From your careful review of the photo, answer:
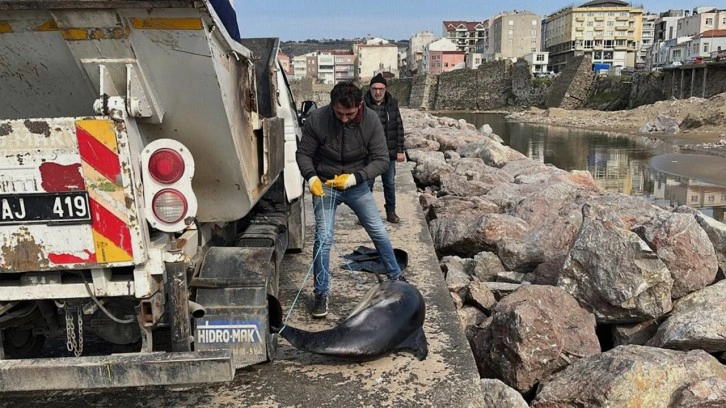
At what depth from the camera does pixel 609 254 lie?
4938 millimetres

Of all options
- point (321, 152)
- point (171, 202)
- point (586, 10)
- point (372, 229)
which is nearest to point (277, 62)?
point (321, 152)

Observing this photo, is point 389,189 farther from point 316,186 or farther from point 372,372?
point 372,372

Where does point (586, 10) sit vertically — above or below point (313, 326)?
above

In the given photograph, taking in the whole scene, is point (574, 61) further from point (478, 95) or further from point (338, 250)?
point (338, 250)

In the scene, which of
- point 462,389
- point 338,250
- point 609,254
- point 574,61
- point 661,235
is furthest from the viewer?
point 574,61

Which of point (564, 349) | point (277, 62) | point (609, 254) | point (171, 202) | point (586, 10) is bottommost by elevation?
point (564, 349)

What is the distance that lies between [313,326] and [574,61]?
6844 centimetres

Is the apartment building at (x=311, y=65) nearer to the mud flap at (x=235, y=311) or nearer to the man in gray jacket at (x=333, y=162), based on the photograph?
the man in gray jacket at (x=333, y=162)

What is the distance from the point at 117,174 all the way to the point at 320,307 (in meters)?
2.24

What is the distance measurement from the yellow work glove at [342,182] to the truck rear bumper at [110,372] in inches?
75.8

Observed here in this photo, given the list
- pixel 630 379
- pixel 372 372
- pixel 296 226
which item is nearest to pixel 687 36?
pixel 296 226

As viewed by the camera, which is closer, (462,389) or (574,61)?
(462,389)

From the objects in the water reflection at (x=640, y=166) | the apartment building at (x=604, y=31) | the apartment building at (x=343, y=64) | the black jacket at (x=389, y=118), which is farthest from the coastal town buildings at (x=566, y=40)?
the black jacket at (x=389, y=118)

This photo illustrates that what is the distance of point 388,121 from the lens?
770cm
